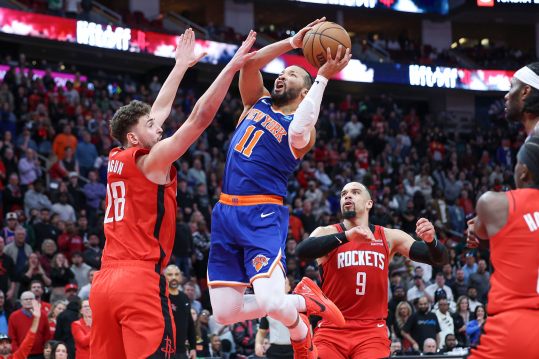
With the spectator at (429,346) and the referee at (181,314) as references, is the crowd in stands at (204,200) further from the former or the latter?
the referee at (181,314)

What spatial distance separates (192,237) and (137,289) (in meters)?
11.9

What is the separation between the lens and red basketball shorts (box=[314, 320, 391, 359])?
26.2 ft

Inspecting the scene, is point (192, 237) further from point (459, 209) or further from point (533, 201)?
point (533, 201)

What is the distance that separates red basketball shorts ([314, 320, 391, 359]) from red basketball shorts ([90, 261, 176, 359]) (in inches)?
86.3

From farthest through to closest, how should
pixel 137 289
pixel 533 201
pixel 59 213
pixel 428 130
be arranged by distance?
1. pixel 428 130
2. pixel 59 213
3. pixel 137 289
4. pixel 533 201

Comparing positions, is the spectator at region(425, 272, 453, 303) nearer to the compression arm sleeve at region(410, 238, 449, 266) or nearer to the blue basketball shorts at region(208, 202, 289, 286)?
the compression arm sleeve at region(410, 238, 449, 266)

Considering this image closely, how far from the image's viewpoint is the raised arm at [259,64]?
7.82 metres

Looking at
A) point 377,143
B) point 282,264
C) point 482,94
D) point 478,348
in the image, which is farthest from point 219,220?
point 482,94

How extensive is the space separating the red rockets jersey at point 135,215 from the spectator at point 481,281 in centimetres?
1350

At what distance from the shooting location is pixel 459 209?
2497 centimetres

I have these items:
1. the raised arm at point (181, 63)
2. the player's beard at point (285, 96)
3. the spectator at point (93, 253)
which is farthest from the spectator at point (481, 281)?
the raised arm at point (181, 63)

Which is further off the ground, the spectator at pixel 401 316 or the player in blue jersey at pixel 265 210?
the player in blue jersey at pixel 265 210

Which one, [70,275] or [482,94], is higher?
[482,94]

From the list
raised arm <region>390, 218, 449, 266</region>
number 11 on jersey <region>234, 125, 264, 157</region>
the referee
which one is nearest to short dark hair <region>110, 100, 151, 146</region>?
number 11 on jersey <region>234, 125, 264, 157</region>
